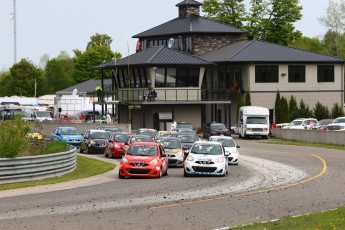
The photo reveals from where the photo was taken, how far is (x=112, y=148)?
4797cm

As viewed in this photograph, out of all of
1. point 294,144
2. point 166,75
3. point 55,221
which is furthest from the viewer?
point 166,75

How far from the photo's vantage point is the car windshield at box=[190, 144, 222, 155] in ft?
119

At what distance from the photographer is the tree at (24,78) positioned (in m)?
157

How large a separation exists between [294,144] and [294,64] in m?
23.3

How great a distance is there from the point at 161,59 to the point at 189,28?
14392mm

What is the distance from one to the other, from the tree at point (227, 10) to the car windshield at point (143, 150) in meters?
79.0

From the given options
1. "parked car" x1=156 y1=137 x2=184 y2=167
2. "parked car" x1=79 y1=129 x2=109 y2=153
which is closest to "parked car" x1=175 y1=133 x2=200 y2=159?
"parked car" x1=156 y1=137 x2=184 y2=167

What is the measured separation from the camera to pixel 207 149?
36312mm

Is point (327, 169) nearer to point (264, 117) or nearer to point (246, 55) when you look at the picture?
point (264, 117)

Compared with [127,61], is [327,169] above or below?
below

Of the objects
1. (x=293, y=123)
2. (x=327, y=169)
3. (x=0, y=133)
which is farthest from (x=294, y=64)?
(x=0, y=133)

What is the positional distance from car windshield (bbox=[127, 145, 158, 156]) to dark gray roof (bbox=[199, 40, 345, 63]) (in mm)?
47653

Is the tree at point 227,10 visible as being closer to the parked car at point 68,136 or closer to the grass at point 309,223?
the parked car at point 68,136

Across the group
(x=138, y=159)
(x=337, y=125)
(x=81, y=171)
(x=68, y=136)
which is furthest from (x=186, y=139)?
(x=337, y=125)
